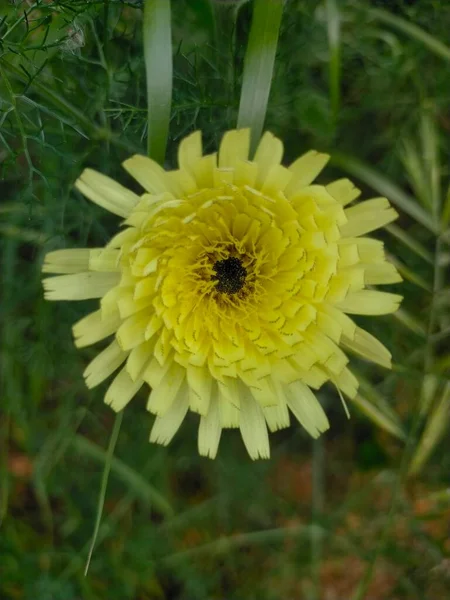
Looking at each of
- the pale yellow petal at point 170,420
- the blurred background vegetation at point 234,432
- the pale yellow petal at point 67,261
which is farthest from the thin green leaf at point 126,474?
the pale yellow petal at point 67,261

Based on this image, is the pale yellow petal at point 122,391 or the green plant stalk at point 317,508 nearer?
the pale yellow petal at point 122,391

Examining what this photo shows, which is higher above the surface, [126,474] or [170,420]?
[170,420]

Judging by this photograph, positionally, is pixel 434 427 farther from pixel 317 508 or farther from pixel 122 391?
pixel 122 391

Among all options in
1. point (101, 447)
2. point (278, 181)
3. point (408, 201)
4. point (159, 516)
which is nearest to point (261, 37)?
point (278, 181)

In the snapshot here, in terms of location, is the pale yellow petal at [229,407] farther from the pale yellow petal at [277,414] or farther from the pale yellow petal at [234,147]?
the pale yellow petal at [234,147]

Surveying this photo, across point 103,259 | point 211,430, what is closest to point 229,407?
point 211,430
